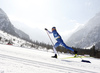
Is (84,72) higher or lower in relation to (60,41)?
lower

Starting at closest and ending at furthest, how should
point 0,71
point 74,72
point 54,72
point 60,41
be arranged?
point 0,71 < point 54,72 < point 74,72 < point 60,41

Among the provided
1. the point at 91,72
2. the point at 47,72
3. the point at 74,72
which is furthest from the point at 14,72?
the point at 91,72

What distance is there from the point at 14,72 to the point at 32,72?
597 millimetres

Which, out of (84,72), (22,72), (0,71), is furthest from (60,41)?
(0,71)

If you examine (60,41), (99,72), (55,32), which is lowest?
(99,72)

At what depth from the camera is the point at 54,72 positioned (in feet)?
9.96

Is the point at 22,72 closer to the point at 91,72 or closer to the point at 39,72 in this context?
the point at 39,72

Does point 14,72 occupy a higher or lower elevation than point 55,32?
lower

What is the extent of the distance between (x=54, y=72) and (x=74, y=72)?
88cm

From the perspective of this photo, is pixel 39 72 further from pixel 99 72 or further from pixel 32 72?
pixel 99 72

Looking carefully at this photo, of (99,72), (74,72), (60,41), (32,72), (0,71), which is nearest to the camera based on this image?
(0,71)

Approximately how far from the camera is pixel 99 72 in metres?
3.55

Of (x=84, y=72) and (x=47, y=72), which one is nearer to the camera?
(x=47, y=72)

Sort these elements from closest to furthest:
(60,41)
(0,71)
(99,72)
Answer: (0,71) → (99,72) → (60,41)
